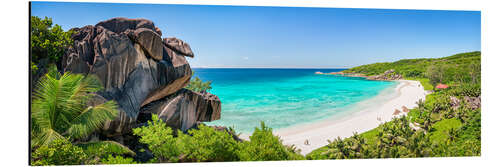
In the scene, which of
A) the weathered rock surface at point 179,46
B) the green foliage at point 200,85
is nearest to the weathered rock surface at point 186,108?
the green foliage at point 200,85

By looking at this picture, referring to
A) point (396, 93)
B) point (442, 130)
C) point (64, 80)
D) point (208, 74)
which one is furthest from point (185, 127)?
point (442, 130)

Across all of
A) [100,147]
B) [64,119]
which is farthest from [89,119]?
[100,147]

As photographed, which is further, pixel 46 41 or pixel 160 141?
pixel 160 141

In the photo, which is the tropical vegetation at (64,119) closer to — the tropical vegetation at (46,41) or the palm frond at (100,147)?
the palm frond at (100,147)

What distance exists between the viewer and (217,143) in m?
3.77

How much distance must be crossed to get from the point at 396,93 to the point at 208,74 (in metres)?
3.56

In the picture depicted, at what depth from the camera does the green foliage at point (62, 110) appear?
3402 mm

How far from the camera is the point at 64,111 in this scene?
3.45 meters

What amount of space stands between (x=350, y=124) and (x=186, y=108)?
292cm

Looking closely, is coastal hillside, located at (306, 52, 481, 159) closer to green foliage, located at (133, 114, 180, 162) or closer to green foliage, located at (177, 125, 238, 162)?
green foliage, located at (177, 125, 238, 162)

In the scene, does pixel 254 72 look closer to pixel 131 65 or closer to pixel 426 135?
pixel 131 65

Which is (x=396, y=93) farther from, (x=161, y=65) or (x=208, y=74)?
(x=161, y=65)

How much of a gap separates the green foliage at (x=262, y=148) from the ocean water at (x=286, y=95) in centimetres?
79

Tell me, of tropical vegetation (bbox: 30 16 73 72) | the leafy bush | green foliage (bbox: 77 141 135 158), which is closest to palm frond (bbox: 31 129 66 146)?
green foliage (bbox: 77 141 135 158)
